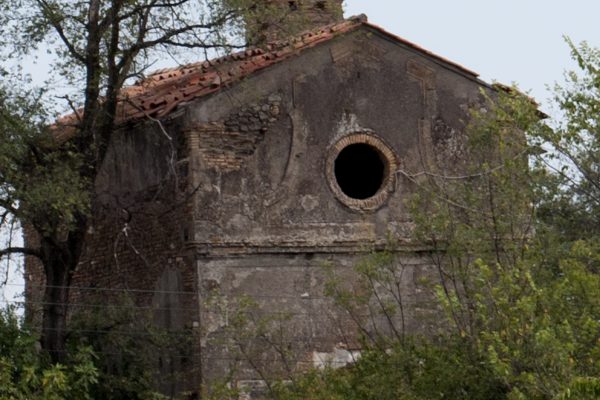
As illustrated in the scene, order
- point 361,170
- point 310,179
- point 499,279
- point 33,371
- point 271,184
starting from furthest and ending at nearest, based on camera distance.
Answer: point 361,170
point 310,179
point 271,184
point 33,371
point 499,279

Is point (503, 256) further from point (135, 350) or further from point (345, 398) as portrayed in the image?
point (135, 350)

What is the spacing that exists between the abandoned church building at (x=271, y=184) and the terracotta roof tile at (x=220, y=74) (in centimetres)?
3

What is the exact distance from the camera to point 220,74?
938 inches

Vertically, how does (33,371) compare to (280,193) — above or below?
below

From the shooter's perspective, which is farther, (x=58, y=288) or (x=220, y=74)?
(x=220, y=74)

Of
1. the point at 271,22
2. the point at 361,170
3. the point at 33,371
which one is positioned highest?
the point at 271,22

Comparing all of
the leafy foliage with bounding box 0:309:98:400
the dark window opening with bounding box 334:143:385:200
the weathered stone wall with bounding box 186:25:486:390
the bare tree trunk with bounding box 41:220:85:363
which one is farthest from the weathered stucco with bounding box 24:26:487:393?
the leafy foliage with bounding box 0:309:98:400

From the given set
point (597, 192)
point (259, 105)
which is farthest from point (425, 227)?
point (259, 105)

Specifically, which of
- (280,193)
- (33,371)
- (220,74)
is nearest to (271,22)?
(220,74)

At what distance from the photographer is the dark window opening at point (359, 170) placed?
81.6 ft

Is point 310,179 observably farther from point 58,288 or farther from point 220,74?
point 58,288

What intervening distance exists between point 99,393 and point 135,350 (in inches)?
27.8

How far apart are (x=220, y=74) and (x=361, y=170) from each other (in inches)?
Result: 115

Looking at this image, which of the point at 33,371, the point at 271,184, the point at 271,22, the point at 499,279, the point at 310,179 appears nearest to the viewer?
the point at 499,279
